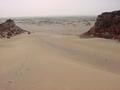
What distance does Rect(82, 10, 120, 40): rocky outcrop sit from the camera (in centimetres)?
1283

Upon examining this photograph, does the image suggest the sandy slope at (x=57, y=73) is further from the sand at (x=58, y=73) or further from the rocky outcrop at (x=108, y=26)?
the rocky outcrop at (x=108, y=26)

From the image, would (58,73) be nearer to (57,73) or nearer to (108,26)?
(57,73)

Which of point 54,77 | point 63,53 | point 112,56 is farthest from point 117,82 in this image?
point 63,53

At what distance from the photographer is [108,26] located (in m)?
13.8

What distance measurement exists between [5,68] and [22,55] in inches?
66.8

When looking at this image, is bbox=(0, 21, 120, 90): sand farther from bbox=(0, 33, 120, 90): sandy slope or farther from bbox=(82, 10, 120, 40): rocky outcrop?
bbox=(82, 10, 120, 40): rocky outcrop

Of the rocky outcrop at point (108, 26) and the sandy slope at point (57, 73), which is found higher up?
the rocky outcrop at point (108, 26)

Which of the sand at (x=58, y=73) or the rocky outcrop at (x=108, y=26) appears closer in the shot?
the sand at (x=58, y=73)

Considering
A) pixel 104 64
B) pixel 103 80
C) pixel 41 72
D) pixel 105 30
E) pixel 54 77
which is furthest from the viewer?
pixel 105 30

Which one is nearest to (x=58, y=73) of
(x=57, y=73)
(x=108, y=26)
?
(x=57, y=73)

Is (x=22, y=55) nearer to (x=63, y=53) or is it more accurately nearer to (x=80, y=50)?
(x=63, y=53)

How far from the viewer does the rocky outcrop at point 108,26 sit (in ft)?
42.1

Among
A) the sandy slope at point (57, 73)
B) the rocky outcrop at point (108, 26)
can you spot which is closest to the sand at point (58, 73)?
the sandy slope at point (57, 73)

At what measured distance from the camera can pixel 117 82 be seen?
15.3ft
